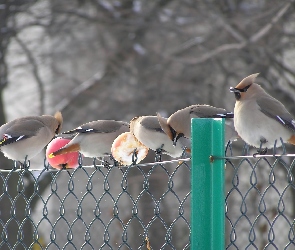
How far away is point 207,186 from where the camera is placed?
10.4ft

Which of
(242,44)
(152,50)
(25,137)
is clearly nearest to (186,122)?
(25,137)

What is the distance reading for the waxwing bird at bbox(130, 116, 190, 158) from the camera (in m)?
5.27

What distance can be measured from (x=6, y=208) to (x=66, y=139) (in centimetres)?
682

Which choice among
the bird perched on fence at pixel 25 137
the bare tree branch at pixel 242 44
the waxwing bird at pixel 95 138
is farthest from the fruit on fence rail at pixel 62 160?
the bare tree branch at pixel 242 44

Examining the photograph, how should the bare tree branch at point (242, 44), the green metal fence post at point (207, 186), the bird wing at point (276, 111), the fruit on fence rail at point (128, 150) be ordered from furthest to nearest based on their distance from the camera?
the bare tree branch at point (242, 44)
the fruit on fence rail at point (128, 150)
the bird wing at point (276, 111)
the green metal fence post at point (207, 186)

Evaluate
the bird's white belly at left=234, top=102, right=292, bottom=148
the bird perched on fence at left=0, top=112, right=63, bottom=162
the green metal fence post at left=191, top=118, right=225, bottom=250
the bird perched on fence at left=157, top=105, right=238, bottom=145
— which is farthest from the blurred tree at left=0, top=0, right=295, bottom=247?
the green metal fence post at left=191, top=118, right=225, bottom=250

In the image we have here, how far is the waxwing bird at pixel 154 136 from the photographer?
17.3ft

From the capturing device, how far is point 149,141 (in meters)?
5.32

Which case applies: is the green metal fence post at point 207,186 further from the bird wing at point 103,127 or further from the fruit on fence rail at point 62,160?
the bird wing at point 103,127

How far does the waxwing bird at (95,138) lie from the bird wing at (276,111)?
1.42m

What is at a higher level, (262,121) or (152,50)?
(262,121)

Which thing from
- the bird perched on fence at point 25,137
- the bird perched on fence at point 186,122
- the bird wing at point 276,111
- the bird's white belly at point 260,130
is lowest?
the bird perched on fence at point 25,137

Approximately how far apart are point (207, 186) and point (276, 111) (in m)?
1.43

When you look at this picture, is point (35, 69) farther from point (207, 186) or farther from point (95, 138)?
point (207, 186)
